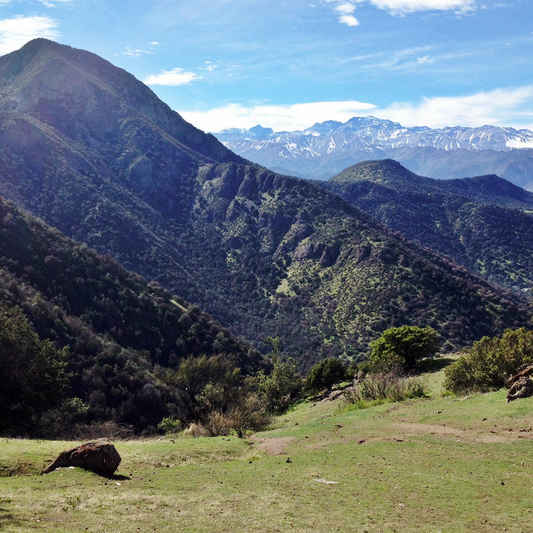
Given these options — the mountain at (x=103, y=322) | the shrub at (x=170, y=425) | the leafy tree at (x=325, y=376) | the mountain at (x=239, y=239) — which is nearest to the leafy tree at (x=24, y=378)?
the shrub at (x=170, y=425)

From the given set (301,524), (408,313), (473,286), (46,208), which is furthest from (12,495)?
(46,208)

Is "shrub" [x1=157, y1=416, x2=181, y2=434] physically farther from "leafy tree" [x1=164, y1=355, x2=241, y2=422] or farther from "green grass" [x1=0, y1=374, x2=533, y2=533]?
"green grass" [x1=0, y1=374, x2=533, y2=533]

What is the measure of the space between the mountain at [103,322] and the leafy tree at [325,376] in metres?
→ 11.2

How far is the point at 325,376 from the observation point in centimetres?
4403

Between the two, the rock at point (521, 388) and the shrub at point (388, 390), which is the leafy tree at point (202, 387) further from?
the rock at point (521, 388)

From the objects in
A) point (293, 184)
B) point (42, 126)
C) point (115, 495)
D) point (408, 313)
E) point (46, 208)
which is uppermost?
point (42, 126)

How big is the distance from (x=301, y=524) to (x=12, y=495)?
7.15 m

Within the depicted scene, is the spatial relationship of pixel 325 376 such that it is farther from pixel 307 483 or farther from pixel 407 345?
pixel 307 483

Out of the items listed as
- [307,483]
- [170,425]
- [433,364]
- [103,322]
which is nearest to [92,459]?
[307,483]

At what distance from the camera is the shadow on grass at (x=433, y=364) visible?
124 feet

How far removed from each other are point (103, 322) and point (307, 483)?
5903cm

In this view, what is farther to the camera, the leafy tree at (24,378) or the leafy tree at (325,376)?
the leafy tree at (325,376)

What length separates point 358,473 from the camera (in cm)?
1472

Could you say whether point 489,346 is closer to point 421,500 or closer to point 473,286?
point 421,500
